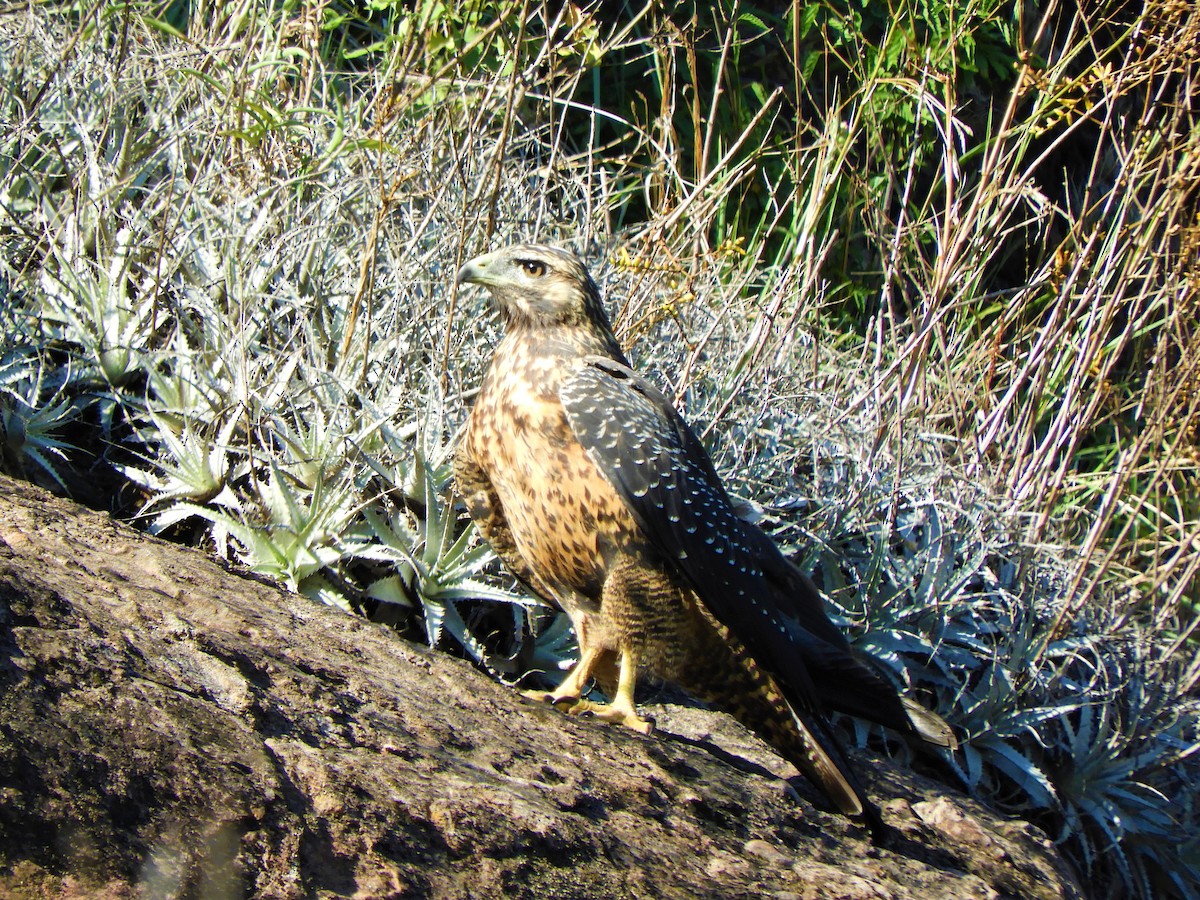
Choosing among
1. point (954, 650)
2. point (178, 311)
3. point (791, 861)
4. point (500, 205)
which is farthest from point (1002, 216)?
point (178, 311)

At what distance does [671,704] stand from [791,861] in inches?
52.8

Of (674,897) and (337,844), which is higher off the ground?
(337,844)

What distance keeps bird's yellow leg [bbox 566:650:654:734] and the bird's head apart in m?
1.12

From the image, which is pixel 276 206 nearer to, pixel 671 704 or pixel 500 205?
pixel 500 205

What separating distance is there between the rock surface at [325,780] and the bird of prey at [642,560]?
0.70ft

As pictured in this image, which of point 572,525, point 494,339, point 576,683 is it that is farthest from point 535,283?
point 576,683

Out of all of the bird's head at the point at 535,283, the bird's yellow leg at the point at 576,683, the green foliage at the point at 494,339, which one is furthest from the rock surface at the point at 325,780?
the bird's head at the point at 535,283

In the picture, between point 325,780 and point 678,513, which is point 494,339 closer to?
point 678,513

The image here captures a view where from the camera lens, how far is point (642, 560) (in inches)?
130

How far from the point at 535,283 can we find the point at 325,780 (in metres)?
1.97

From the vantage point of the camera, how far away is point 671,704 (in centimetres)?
400

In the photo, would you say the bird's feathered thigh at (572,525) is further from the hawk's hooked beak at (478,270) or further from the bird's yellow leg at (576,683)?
the hawk's hooked beak at (478,270)

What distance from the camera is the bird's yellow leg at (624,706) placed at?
333cm

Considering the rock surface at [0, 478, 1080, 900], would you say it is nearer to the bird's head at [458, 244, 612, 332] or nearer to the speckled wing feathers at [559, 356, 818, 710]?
the speckled wing feathers at [559, 356, 818, 710]
